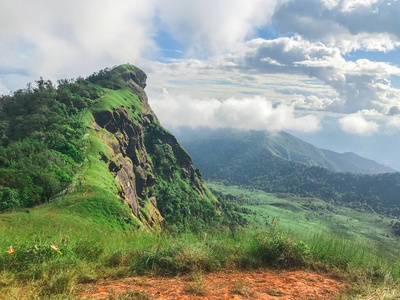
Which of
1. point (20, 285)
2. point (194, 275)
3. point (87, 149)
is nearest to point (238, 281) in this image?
point (194, 275)

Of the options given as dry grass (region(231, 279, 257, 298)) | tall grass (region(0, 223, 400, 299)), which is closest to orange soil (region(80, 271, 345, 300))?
dry grass (region(231, 279, 257, 298))

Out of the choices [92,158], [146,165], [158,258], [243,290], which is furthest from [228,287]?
[146,165]

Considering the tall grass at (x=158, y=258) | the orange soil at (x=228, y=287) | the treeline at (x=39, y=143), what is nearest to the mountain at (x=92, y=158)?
the treeline at (x=39, y=143)

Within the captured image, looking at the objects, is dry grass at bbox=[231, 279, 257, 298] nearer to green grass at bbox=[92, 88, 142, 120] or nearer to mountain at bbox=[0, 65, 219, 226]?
mountain at bbox=[0, 65, 219, 226]

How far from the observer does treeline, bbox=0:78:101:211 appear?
1432 inches

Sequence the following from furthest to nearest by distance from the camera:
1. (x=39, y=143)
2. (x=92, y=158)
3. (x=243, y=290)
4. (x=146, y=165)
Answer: (x=146, y=165) → (x=92, y=158) → (x=39, y=143) → (x=243, y=290)

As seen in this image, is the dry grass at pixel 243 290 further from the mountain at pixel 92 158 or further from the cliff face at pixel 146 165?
the cliff face at pixel 146 165

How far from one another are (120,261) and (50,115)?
89.3 metres

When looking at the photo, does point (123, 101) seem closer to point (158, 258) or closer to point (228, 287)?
point (158, 258)

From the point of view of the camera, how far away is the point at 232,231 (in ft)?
38.0

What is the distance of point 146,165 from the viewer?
133m

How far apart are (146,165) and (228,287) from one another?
426 ft

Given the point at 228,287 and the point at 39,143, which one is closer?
the point at 228,287

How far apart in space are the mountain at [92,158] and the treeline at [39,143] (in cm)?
13
